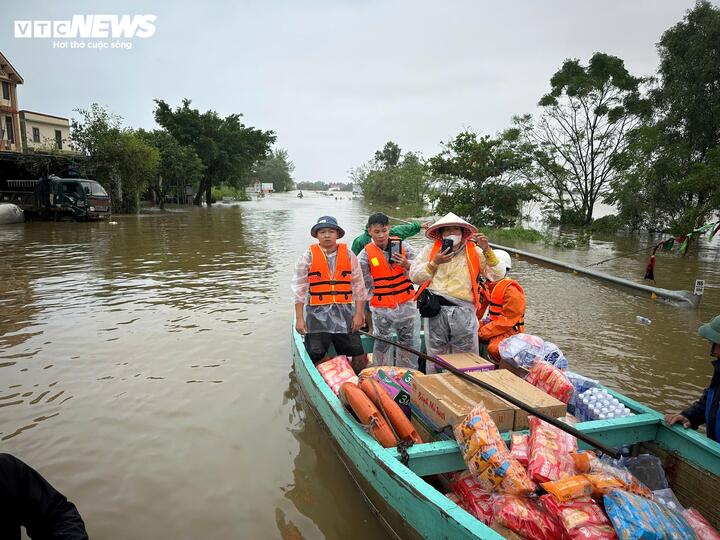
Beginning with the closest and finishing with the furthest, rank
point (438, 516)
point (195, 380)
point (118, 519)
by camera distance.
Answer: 1. point (438, 516)
2. point (118, 519)
3. point (195, 380)

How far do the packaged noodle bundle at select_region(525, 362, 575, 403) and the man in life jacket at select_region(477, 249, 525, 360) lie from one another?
0.80 metres

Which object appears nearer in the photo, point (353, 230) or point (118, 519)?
point (118, 519)

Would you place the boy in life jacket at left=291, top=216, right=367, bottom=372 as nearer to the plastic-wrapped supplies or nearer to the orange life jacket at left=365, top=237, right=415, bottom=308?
the orange life jacket at left=365, top=237, right=415, bottom=308

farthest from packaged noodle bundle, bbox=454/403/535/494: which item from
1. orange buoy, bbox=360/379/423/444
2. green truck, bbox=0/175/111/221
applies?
green truck, bbox=0/175/111/221

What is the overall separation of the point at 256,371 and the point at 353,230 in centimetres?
1858

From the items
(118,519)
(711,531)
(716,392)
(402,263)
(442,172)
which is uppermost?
(442,172)

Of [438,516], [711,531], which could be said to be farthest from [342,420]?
[711,531]

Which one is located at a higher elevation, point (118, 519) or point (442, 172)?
point (442, 172)

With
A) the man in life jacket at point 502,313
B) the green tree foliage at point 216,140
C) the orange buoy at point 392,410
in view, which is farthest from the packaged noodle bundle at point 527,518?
the green tree foliage at point 216,140

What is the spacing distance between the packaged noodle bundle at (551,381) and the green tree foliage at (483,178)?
18455mm

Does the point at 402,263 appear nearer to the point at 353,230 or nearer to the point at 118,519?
the point at 118,519

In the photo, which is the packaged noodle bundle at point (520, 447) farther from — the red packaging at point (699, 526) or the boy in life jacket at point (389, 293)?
the boy in life jacket at point (389, 293)

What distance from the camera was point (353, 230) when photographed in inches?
940

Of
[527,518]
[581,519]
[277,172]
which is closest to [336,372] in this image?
[527,518]
